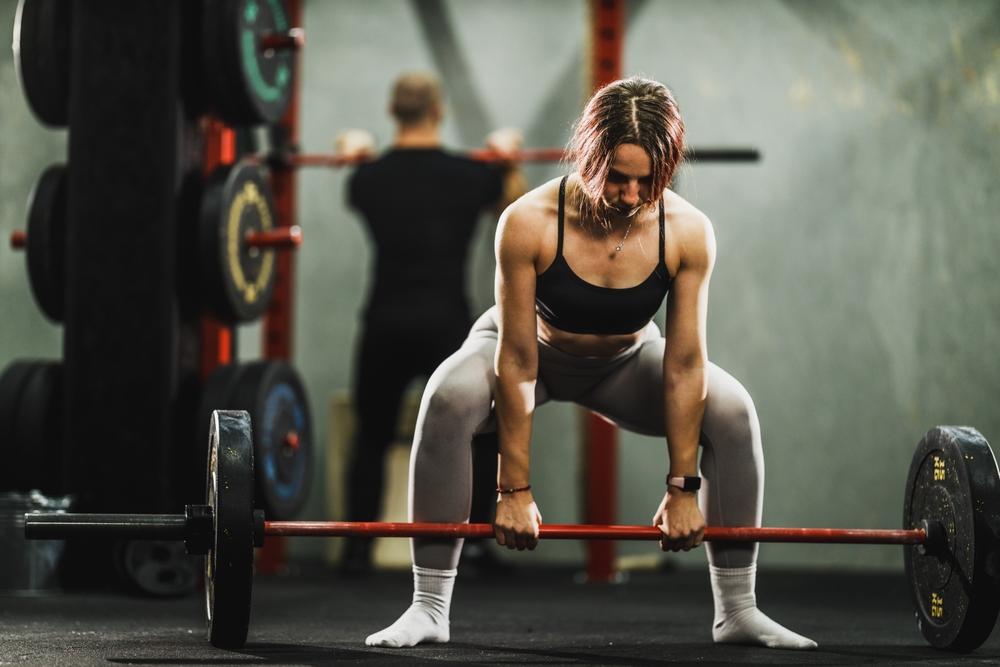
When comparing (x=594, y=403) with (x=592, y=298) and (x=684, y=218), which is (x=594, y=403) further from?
(x=684, y=218)

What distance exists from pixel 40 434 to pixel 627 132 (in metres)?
1.94

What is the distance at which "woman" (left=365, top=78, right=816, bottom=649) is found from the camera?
2.19 m

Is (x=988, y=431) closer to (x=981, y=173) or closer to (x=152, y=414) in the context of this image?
(x=981, y=173)

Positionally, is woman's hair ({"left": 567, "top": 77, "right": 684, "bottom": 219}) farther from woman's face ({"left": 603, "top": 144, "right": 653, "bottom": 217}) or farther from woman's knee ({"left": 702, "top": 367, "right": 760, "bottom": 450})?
woman's knee ({"left": 702, "top": 367, "right": 760, "bottom": 450})

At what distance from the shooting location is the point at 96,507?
11.0 ft

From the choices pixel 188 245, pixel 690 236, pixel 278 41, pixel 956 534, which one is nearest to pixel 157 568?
pixel 188 245

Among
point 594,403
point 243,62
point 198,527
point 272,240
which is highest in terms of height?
point 243,62

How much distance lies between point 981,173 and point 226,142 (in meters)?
2.43

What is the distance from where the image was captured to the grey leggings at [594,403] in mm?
2324

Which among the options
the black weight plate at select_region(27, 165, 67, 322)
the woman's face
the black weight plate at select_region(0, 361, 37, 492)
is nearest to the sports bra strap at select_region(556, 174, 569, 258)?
the woman's face

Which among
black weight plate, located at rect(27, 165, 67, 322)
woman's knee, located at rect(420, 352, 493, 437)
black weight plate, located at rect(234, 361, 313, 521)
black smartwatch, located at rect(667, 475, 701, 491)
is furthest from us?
black weight plate, located at rect(27, 165, 67, 322)

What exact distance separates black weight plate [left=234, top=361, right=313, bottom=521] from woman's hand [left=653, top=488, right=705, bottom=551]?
137cm

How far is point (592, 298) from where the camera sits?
2273 mm

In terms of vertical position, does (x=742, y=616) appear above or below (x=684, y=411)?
below
